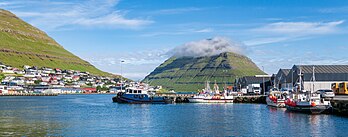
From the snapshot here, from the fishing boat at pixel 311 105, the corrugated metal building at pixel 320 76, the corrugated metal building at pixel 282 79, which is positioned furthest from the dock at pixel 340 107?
the corrugated metal building at pixel 282 79

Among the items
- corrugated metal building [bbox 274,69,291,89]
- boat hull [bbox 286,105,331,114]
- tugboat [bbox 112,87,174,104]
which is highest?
corrugated metal building [bbox 274,69,291,89]

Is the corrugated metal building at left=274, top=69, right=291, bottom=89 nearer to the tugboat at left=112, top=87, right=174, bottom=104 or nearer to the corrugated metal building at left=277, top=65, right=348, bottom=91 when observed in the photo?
the corrugated metal building at left=277, top=65, right=348, bottom=91

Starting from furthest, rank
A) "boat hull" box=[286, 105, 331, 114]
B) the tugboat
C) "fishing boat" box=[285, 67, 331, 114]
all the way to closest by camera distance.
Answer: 1. the tugboat
2. "fishing boat" box=[285, 67, 331, 114]
3. "boat hull" box=[286, 105, 331, 114]

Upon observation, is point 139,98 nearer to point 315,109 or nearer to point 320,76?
point 320,76

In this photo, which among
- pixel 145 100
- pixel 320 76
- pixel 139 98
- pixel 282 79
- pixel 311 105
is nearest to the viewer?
pixel 311 105

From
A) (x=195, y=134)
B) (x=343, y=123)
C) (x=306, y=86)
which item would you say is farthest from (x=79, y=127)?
(x=306, y=86)

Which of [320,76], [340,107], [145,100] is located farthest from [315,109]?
[320,76]

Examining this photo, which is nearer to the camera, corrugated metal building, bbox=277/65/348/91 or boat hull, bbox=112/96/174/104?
boat hull, bbox=112/96/174/104

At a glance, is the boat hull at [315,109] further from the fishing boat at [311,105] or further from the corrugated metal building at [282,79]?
the corrugated metal building at [282,79]

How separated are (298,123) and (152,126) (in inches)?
707

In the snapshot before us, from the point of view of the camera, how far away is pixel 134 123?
60.1m

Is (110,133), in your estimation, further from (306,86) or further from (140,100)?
(306,86)

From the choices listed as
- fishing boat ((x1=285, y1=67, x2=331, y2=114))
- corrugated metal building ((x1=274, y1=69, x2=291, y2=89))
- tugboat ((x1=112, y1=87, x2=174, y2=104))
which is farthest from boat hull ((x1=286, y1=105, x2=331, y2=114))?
corrugated metal building ((x1=274, y1=69, x2=291, y2=89))

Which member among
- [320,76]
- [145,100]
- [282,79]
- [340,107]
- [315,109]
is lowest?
[315,109]
